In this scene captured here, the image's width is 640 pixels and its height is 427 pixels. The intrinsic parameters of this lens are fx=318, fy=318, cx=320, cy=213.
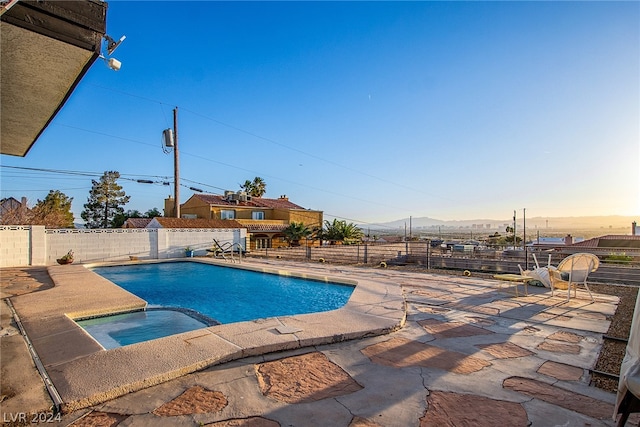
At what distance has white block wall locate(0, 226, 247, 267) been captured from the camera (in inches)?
530

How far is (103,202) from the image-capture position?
38344 mm

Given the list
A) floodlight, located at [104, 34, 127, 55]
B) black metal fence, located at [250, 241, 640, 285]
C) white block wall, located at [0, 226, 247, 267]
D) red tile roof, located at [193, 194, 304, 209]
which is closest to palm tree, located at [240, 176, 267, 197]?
red tile roof, located at [193, 194, 304, 209]

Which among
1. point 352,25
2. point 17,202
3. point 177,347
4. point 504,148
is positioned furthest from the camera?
point 17,202

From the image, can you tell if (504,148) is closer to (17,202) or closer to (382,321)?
(382,321)

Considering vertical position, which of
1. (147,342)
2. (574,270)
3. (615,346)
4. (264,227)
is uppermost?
(264,227)

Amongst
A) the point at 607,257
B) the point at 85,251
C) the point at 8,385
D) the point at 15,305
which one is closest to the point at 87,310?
the point at 15,305

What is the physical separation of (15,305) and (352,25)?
1185 cm

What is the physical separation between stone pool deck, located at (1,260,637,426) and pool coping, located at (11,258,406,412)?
0.02 meters

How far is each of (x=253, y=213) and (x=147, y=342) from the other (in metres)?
28.1

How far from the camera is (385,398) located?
2.68m

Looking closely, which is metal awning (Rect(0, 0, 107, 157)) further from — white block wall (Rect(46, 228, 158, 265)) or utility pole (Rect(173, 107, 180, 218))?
utility pole (Rect(173, 107, 180, 218))

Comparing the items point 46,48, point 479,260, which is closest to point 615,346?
point 46,48

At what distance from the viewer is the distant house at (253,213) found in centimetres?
2889

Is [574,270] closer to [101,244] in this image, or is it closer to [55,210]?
[101,244]
